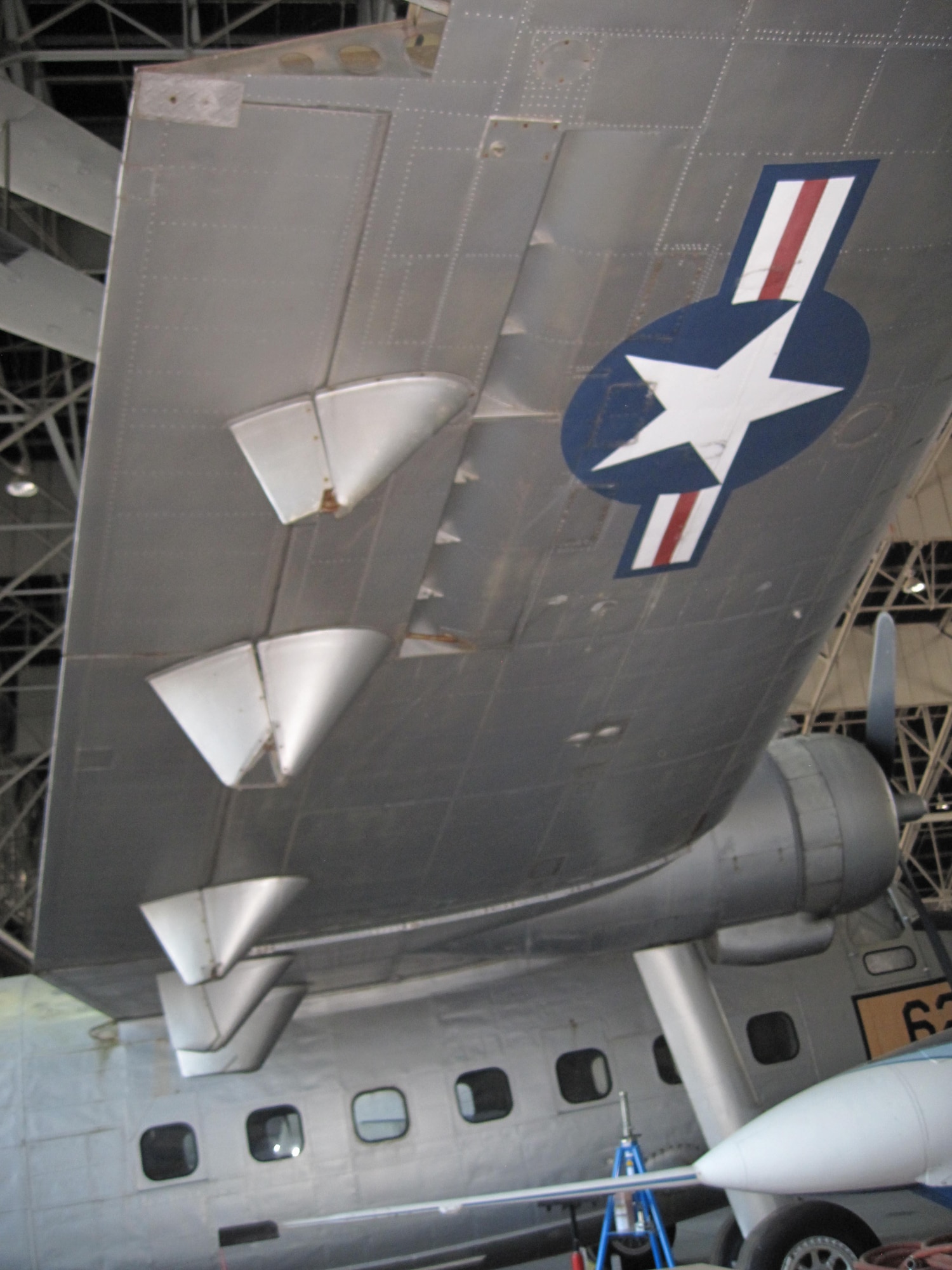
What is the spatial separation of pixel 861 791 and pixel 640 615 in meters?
4.38

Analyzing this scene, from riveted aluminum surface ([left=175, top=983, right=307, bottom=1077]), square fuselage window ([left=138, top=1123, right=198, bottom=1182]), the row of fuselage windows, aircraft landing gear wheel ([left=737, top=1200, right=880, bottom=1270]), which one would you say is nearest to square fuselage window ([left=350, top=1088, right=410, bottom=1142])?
the row of fuselage windows

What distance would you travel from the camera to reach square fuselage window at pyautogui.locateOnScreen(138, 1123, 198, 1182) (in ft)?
31.4

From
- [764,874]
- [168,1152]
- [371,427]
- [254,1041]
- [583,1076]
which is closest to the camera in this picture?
[371,427]

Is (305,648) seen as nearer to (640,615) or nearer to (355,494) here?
(355,494)

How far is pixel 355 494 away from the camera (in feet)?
14.1

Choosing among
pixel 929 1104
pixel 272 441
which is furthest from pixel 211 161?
pixel 929 1104

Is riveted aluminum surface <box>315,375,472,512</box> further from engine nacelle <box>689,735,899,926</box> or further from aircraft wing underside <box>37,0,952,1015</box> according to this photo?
engine nacelle <box>689,735,899,926</box>

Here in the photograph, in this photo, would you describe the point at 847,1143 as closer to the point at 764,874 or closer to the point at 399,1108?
the point at 764,874

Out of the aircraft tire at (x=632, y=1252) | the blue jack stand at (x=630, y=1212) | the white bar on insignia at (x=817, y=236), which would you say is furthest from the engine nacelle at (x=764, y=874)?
the white bar on insignia at (x=817, y=236)

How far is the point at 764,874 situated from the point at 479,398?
5919 mm

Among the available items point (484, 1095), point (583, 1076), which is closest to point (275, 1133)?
point (484, 1095)

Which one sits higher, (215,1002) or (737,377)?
(737,377)

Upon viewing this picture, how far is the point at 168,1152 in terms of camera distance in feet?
31.8

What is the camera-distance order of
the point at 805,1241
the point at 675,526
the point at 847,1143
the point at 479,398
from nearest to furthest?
the point at 479,398 < the point at 675,526 < the point at 847,1143 < the point at 805,1241
